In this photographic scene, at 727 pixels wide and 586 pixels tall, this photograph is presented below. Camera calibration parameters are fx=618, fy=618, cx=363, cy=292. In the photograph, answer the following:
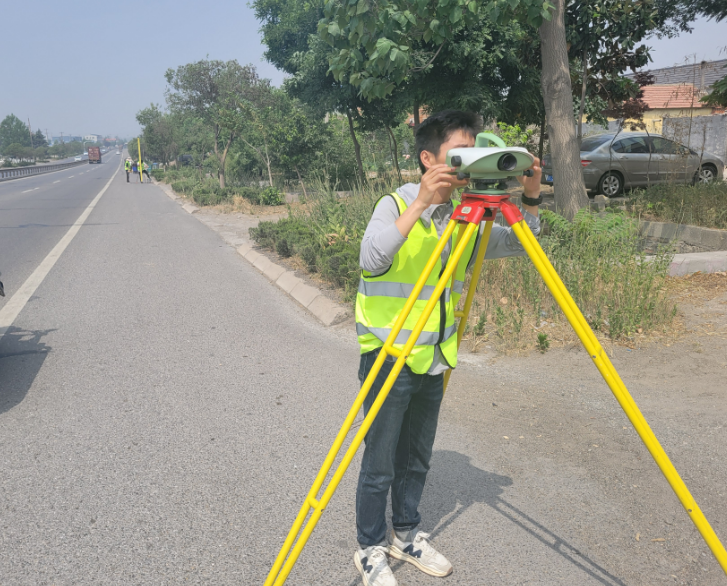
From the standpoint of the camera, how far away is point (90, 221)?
16109mm

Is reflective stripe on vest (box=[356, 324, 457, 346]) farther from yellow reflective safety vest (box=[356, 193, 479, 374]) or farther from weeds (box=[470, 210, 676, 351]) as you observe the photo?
weeds (box=[470, 210, 676, 351])

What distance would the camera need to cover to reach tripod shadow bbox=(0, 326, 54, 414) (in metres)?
4.42

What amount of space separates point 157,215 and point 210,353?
13956 mm

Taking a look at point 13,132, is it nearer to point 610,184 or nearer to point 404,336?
point 610,184

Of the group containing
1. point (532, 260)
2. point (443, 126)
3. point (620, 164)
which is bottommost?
point (620, 164)

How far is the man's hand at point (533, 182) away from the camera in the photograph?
2039mm

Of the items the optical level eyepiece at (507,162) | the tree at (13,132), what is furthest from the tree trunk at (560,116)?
the tree at (13,132)

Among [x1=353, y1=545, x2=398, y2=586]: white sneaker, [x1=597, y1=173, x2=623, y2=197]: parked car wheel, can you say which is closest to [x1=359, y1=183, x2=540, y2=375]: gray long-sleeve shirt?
[x1=353, y1=545, x2=398, y2=586]: white sneaker

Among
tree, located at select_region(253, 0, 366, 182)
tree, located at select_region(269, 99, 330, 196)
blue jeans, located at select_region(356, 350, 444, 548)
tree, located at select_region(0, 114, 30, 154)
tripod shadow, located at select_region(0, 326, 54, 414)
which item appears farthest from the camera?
tree, located at select_region(0, 114, 30, 154)

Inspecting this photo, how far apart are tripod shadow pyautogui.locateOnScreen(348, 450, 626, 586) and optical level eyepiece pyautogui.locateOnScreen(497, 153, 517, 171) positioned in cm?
173

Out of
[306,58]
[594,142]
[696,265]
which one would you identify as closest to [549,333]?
[696,265]

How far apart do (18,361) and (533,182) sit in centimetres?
469

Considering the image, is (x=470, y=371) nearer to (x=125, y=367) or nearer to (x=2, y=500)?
(x=125, y=367)

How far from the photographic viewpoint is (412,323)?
86.4 inches
